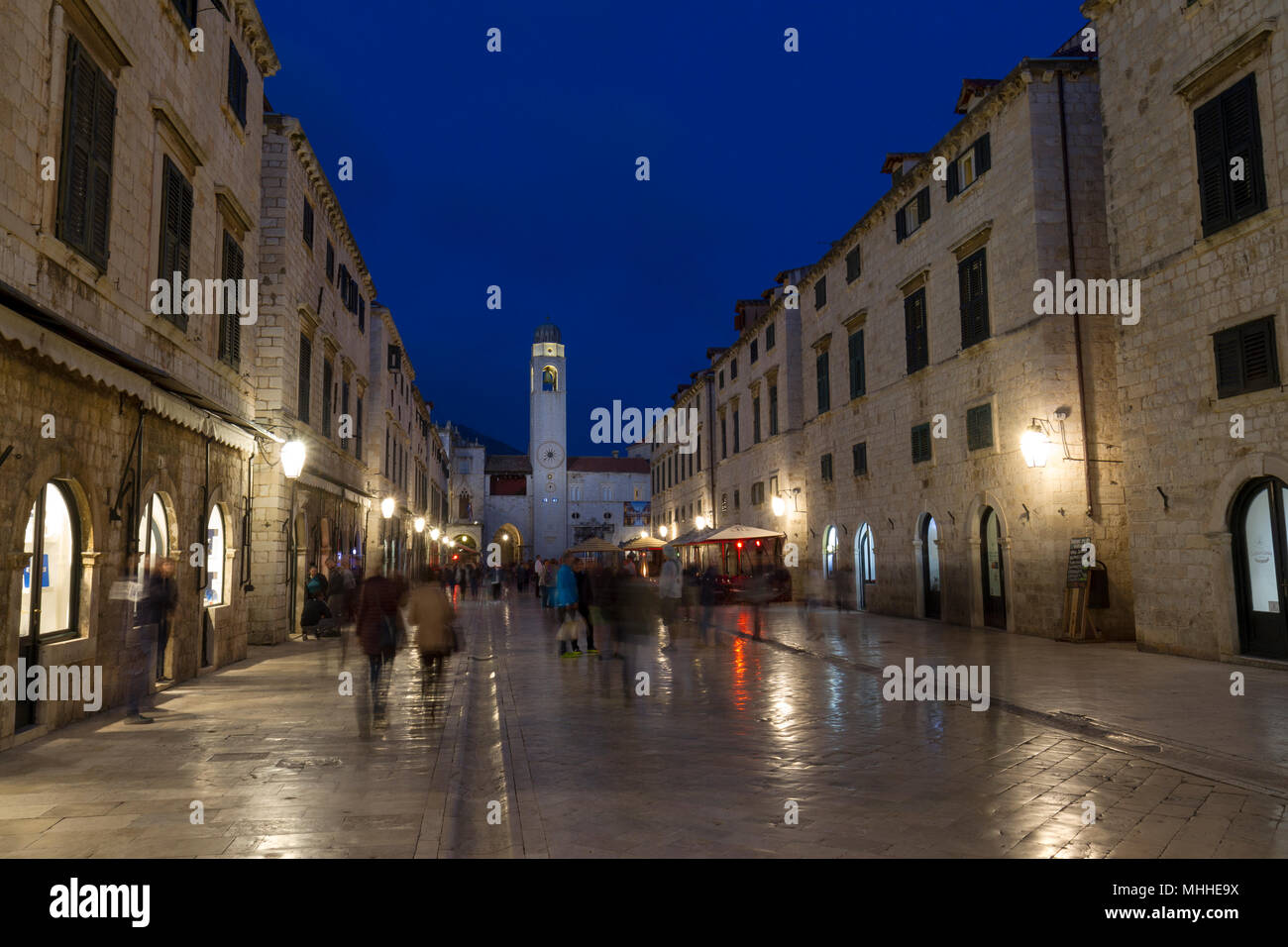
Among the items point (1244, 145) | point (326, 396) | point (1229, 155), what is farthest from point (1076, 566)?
point (326, 396)

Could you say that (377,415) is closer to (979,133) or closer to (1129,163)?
(979,133)

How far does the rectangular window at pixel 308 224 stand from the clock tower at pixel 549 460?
192 ft

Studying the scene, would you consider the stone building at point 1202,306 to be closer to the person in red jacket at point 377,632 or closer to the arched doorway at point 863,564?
the arched doorway at point 863,564

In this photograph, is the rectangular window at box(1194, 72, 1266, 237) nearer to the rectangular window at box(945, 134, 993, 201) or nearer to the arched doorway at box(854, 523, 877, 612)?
the rectangular window at box(945, 134, 993, 201)

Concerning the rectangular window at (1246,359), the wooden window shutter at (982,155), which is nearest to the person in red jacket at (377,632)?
the rectangular window at (1246,359)

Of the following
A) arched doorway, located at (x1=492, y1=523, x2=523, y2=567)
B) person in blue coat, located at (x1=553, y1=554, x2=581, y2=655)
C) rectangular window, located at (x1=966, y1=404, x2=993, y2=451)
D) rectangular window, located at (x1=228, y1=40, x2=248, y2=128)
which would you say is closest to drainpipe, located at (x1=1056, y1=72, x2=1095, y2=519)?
rectangular window, located at (x1=966, y1=404, x2=993, y2=451)

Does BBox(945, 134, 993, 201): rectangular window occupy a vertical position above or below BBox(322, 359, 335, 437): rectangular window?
above

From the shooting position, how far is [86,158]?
870cm

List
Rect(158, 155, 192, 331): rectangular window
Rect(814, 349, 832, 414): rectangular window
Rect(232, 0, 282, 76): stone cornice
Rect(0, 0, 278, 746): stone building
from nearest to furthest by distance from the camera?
Rect(0, 0, 278, 746): stone building
Rect(158, 155, 192, 331): rectangular window
Rect(232, 0, 282, 76): stone cornice
Rect(814, 349, 832, 414): rectangular window

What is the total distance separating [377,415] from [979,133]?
65.2 feet

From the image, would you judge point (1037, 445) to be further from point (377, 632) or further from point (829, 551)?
point (377, 632)

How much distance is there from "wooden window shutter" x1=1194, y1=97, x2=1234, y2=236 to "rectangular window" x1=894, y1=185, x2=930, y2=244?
327 inches

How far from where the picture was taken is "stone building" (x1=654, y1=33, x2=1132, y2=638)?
1625cm

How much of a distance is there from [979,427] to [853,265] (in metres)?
8.45
